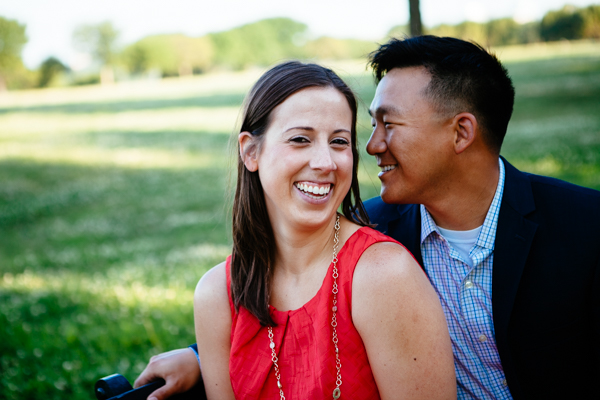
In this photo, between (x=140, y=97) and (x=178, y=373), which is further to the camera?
(x=140, y=97)

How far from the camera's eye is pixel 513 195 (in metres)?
2.72

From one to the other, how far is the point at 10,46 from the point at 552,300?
55.3 meters

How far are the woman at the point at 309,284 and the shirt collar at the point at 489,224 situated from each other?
→ 1.59ft

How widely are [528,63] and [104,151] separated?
104ft

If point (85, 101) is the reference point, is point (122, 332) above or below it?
below

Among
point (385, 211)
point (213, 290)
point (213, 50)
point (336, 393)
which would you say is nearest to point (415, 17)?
point (385, 211)

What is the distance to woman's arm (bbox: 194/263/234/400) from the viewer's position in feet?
8.23

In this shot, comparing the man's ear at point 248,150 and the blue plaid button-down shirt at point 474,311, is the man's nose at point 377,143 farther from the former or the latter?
the man's ear at point 248,150

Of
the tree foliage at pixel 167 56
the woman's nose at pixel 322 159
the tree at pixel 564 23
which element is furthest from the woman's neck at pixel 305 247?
the tree foliage at pixel 167 56

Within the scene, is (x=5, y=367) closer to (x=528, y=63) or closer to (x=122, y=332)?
(x=122, y=332)

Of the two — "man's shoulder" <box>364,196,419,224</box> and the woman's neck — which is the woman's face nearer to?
the woman's neck

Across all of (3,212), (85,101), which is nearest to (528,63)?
(85,101)

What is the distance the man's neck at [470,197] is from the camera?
2.83 metres

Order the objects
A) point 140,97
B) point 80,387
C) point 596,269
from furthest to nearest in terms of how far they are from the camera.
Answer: point 140,97, point 80,387, point 596,269
